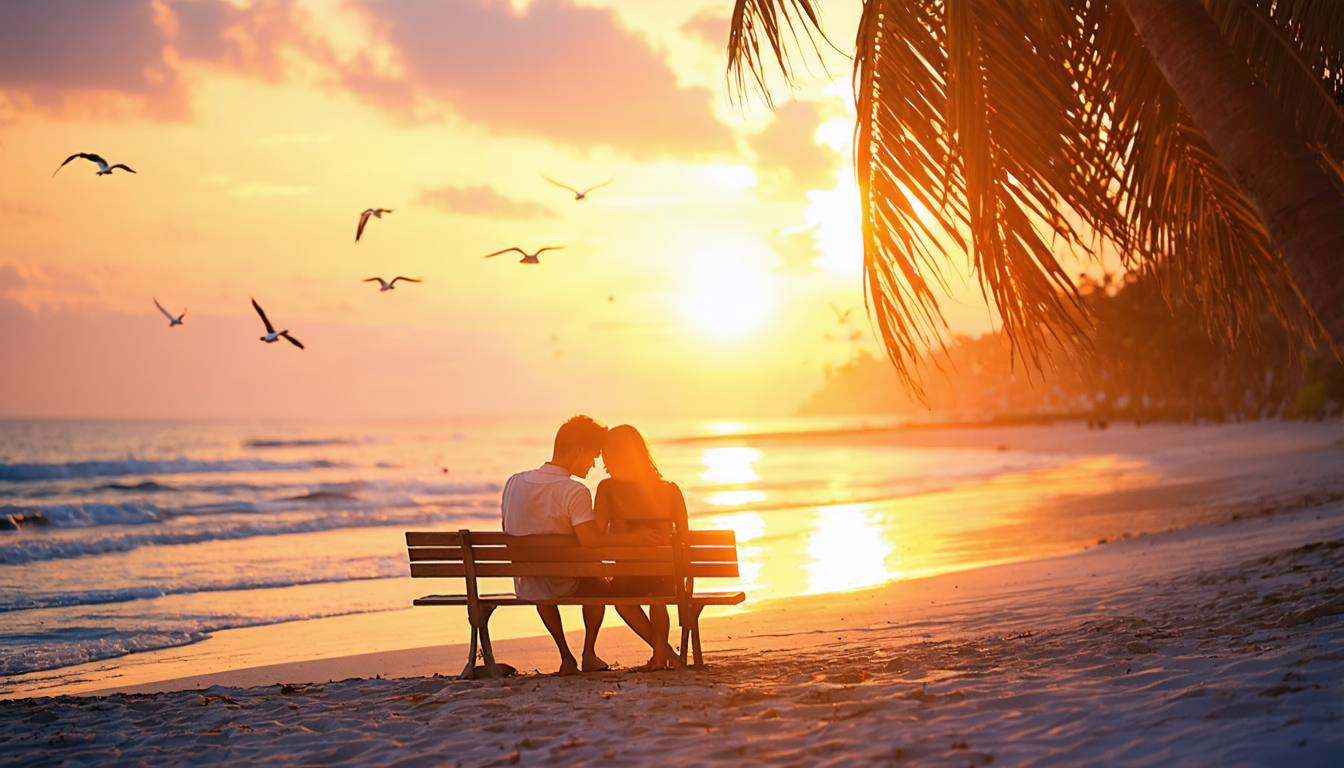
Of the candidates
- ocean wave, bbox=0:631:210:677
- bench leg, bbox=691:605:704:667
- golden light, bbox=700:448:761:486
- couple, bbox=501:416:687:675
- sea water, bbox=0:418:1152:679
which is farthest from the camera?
golden light, bbox=700:448:761:486

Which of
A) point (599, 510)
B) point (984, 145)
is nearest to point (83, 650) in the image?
point (599, 510)

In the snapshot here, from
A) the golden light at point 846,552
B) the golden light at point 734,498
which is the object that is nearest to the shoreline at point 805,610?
the golden light at point 846,552

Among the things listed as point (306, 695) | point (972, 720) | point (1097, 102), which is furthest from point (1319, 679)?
point (306, 695)

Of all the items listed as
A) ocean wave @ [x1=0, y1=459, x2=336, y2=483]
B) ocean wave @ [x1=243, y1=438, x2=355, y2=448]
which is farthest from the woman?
ocean wave @ [x1=243, y1=438, x2=355, y2=448]

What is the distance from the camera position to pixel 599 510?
6176 millimetres

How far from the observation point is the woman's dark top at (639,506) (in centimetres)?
615

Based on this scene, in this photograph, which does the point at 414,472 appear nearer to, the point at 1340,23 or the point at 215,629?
the point at 215,629

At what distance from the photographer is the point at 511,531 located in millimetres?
6301

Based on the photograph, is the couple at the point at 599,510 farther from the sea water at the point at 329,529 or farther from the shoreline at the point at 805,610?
the sea water at the point at 329,529

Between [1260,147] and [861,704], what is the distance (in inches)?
130

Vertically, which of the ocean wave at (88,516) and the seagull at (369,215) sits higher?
the seagull at (369,215)

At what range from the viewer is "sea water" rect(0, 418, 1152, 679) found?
1101cm

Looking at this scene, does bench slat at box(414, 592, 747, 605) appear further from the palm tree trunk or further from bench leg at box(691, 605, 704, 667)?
the palm tree trunk

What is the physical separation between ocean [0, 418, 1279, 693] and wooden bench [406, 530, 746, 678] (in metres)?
4.20
